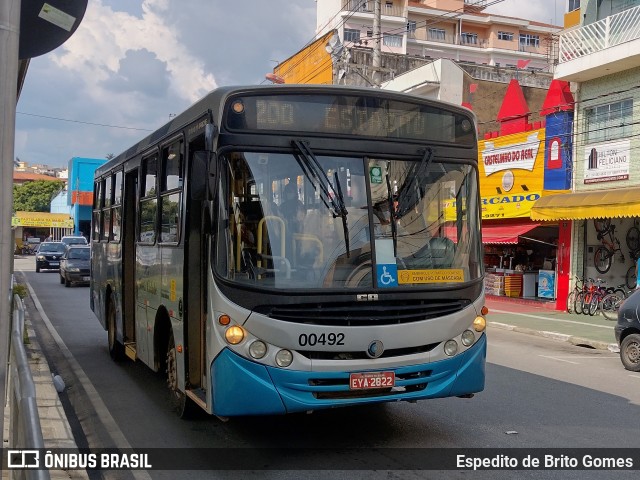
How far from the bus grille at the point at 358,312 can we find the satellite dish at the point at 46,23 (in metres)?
2.93

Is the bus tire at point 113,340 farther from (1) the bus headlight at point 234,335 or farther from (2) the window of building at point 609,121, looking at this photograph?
(2) the window of building at point 609,121

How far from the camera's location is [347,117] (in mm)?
6008

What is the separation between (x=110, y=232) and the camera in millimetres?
10727

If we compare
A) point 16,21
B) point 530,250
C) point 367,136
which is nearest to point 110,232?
point 367,136

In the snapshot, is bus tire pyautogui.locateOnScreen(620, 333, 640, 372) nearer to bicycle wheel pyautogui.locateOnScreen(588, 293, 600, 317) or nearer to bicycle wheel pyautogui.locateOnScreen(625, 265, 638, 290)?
bicycle wheel pyautogui.locateOnScreen(588, 293, 600, 317)

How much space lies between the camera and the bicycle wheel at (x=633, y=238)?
20.8 metres

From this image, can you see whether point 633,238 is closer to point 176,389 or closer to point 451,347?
point 451,347

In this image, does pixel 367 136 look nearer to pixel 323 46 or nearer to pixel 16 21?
pixel 16 21

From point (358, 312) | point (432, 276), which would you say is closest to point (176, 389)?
point (358, 312)

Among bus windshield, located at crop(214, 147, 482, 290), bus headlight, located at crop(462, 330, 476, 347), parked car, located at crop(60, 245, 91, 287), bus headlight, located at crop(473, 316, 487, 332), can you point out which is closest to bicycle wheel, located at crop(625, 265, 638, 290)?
bus headlight, located at crop(473, 316, 487, 332)

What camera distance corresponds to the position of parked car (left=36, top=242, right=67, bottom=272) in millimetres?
37250

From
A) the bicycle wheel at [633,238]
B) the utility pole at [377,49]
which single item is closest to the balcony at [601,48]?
the bicycle wheel at [633,238]

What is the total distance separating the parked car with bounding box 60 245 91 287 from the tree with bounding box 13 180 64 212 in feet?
235

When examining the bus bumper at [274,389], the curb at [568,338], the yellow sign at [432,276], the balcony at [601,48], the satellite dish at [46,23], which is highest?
the balcony at [601,48]
